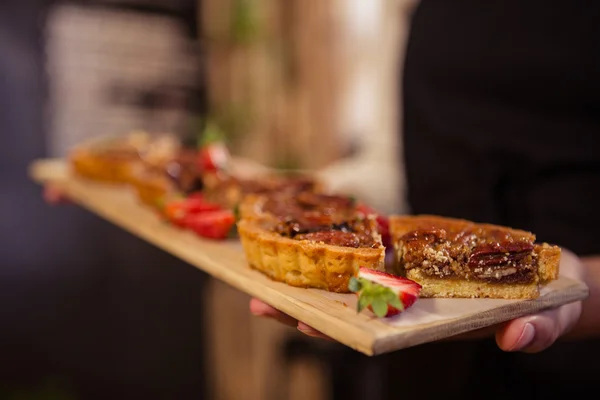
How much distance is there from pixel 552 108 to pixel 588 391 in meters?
1.24

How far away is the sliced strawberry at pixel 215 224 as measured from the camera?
2.63 m

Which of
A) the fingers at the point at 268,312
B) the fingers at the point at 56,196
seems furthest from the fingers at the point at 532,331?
the fingers at the point at 56,196

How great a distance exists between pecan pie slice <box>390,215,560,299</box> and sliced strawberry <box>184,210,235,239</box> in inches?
39.4

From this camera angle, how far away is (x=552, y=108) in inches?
103

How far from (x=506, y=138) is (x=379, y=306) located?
1514 mm

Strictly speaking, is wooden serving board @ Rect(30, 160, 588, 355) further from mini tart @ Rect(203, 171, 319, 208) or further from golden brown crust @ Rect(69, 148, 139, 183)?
golden brown crust @ Rect(69, 148, 139, 183)

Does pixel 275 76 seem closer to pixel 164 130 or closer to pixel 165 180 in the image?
pixel 164 130

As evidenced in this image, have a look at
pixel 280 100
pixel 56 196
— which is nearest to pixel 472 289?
pixel 56 196

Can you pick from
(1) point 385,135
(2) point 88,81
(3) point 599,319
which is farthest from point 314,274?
(2) point 88,81

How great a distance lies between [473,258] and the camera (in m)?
1.82

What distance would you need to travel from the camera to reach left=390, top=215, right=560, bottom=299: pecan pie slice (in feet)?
5.88

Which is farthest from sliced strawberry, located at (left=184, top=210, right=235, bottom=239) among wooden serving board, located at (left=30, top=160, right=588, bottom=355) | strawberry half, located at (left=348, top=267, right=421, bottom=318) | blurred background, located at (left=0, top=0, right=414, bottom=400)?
Answer: blurred background, located at (left=0, top=0, right=414, bottom=400)

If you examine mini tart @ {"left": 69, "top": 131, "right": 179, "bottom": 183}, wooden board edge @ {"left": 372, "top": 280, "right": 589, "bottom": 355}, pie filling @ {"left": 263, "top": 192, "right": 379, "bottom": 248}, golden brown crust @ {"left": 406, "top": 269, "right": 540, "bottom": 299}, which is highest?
mini tart @ {"left": 69, "top": 131, "right": 179, "bottom": 183}

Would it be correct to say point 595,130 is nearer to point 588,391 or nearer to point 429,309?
point 588,391
